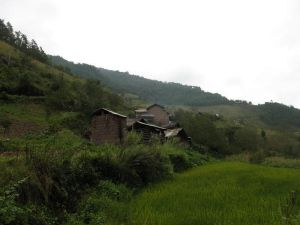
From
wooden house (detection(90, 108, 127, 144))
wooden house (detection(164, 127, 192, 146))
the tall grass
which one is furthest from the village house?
the tall grass

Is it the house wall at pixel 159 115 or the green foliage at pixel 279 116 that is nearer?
the house wall at pixel 159 115

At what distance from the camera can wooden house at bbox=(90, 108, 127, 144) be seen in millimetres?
40781

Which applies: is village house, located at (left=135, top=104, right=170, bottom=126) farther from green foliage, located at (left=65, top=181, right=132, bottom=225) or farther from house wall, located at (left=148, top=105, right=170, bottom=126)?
green foliage, located at (left=65, top=181, right=132, bottom=225)

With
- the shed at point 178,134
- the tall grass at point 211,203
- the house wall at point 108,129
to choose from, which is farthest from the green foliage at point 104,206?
the shed at point 178,134

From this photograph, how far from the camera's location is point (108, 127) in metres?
41.5

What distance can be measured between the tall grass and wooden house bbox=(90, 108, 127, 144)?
24.2 metres

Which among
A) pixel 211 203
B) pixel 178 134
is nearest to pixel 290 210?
pixel 211 203

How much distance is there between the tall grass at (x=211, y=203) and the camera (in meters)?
9.62

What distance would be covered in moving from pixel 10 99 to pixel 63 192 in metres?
46.0

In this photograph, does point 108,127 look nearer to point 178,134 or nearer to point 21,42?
point 178,134

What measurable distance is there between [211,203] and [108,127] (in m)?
30.4

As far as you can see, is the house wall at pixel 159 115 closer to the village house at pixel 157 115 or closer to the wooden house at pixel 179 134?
the village house at pixel 157 115

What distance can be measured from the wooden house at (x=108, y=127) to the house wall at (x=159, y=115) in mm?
37942

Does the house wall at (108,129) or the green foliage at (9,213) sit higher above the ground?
A: the house wall at (108,129)
